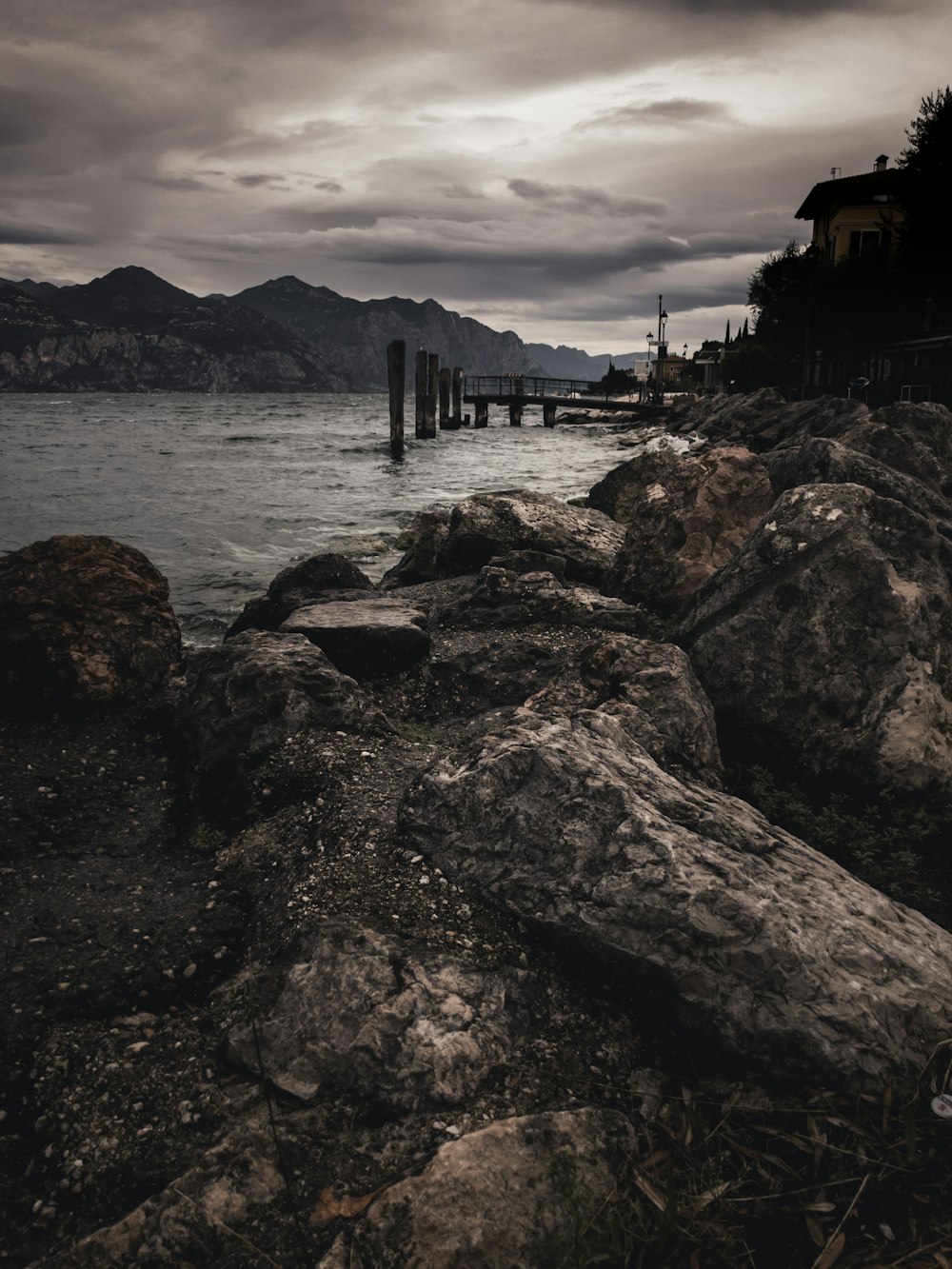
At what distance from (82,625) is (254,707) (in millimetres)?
1904

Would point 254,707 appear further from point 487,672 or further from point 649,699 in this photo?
point 649,699

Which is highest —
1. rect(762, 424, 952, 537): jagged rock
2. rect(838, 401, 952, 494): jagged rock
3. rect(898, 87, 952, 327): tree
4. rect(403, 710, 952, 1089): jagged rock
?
→ rect(898, 87, 952, 327): tree

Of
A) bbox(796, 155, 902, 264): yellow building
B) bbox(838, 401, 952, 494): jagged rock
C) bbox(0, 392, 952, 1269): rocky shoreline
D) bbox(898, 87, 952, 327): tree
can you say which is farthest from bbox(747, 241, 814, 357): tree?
bbox(0, 392, 952, 1269): rocky shoreline

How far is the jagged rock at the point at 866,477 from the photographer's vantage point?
20.3 feet

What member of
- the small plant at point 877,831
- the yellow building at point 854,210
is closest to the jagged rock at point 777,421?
the small plant at point 877,831

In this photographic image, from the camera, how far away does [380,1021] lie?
2.83 meters

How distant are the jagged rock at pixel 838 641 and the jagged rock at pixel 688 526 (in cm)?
146

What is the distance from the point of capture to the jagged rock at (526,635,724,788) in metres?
4.48

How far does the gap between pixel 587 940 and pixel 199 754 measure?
2.79m

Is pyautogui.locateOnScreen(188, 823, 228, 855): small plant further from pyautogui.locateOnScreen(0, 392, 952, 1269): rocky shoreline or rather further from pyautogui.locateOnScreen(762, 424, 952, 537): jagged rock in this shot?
pyautogui.locateOnScreen(762, 424, 952, 537): jagged rock

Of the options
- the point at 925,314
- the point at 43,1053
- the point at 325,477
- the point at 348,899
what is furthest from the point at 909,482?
the point at 925,314

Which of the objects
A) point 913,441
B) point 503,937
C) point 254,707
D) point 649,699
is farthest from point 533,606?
point 913,441

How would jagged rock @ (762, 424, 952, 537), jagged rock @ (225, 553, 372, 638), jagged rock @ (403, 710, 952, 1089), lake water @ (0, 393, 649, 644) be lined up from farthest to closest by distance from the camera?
lake water @ (0, 393, 649, 644) < jagged rock @ (225, 553, 372, 638) < jagged rock @ (762, 424, 952, 537) < jagged rock @ (403, 710, 952, 1089)

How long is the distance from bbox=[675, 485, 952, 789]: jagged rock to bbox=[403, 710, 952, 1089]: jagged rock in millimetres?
1222
